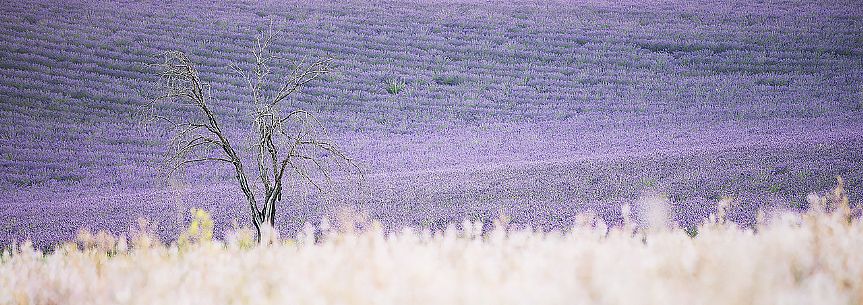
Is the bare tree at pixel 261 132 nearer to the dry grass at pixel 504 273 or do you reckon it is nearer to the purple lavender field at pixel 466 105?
the purple lavender field at pixel 466 105

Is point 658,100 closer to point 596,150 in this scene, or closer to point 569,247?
point 596,150

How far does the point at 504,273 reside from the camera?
976mm

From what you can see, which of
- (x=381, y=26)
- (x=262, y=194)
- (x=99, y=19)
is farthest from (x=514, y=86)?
(x=99, y=19)

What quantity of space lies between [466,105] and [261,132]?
253 inches

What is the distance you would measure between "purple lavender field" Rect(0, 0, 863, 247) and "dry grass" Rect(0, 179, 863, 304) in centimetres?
271

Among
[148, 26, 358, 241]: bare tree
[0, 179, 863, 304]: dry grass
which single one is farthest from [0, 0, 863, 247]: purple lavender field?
[0, 179, 863, 304]: dry grass

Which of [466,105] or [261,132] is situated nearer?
[261,132]

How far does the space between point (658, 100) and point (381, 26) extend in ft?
13.8

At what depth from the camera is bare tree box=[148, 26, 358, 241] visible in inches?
141

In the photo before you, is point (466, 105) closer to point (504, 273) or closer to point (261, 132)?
point (261, 132)

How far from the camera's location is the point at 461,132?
9.23 metres

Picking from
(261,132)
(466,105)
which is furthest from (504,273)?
(466,105)

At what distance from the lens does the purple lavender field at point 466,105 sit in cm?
541

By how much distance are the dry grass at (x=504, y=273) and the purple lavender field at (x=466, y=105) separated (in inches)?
107
